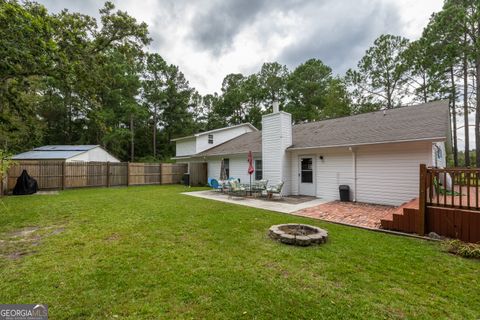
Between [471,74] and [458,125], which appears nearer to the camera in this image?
[471,74]

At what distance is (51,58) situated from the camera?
6020 mm

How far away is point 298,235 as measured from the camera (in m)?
4.63

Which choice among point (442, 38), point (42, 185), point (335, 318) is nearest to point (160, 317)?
point (335, 318)

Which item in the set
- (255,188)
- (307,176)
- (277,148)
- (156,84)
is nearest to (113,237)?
(255,188)

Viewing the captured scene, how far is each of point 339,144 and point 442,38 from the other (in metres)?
15.2

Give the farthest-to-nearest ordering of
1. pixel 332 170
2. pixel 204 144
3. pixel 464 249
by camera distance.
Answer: pixel 204 144, pixel 332 170, pixel 464 249

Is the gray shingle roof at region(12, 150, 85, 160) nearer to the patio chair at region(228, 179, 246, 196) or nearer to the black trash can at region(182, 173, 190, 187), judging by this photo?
the black trash can at region(182, 173, 190, 187)

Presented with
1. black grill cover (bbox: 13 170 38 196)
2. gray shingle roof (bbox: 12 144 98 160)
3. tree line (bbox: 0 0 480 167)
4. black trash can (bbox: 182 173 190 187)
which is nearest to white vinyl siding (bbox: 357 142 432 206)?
tree line (bbox: 0 0 480 167)

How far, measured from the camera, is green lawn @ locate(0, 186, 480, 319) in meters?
2.49

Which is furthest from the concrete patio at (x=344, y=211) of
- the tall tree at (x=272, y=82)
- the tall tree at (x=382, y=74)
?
the tall tree at (x=272, y=82)

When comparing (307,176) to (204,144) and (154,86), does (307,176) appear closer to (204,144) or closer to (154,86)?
(204,144)

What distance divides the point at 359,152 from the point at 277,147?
363cm

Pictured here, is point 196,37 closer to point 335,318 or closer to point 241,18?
point 241,18

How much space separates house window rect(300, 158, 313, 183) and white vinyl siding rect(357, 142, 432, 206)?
7.10 ft
